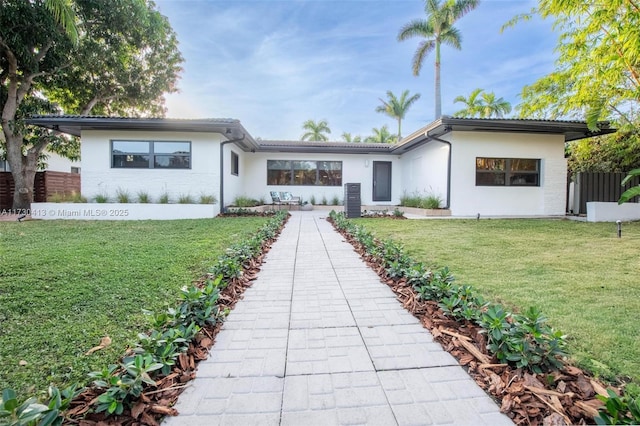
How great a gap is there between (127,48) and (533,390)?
16219mm

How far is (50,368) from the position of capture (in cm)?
198

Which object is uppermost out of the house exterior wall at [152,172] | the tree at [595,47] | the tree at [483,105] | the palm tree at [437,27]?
the palm tree at [437,27]

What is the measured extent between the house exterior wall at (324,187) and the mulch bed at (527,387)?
12.7 metres

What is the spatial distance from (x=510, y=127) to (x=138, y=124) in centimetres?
1138

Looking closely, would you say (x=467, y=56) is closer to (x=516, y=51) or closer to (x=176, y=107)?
(x=516, y=51)

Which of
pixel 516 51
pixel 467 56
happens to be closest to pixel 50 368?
pixel 516 51

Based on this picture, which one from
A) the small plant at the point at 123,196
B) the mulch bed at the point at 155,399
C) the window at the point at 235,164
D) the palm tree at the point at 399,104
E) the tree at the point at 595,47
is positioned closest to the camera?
the mulch bed at the point at 155,399

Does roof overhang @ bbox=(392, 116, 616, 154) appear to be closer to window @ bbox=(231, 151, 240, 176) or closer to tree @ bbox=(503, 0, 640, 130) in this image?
tree @ bbox=(503, 0, 640, 130)

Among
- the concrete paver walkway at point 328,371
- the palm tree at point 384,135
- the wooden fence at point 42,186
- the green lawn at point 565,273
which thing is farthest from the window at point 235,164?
the palm tree at point 384,135

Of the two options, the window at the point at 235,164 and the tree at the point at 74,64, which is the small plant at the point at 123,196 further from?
the window at the point at 235,164

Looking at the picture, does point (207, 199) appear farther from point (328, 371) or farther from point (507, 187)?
point (507, 187)

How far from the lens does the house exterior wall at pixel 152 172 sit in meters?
10.6

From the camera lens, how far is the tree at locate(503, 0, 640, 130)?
514cm

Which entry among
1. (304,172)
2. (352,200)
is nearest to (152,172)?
(304,172)
